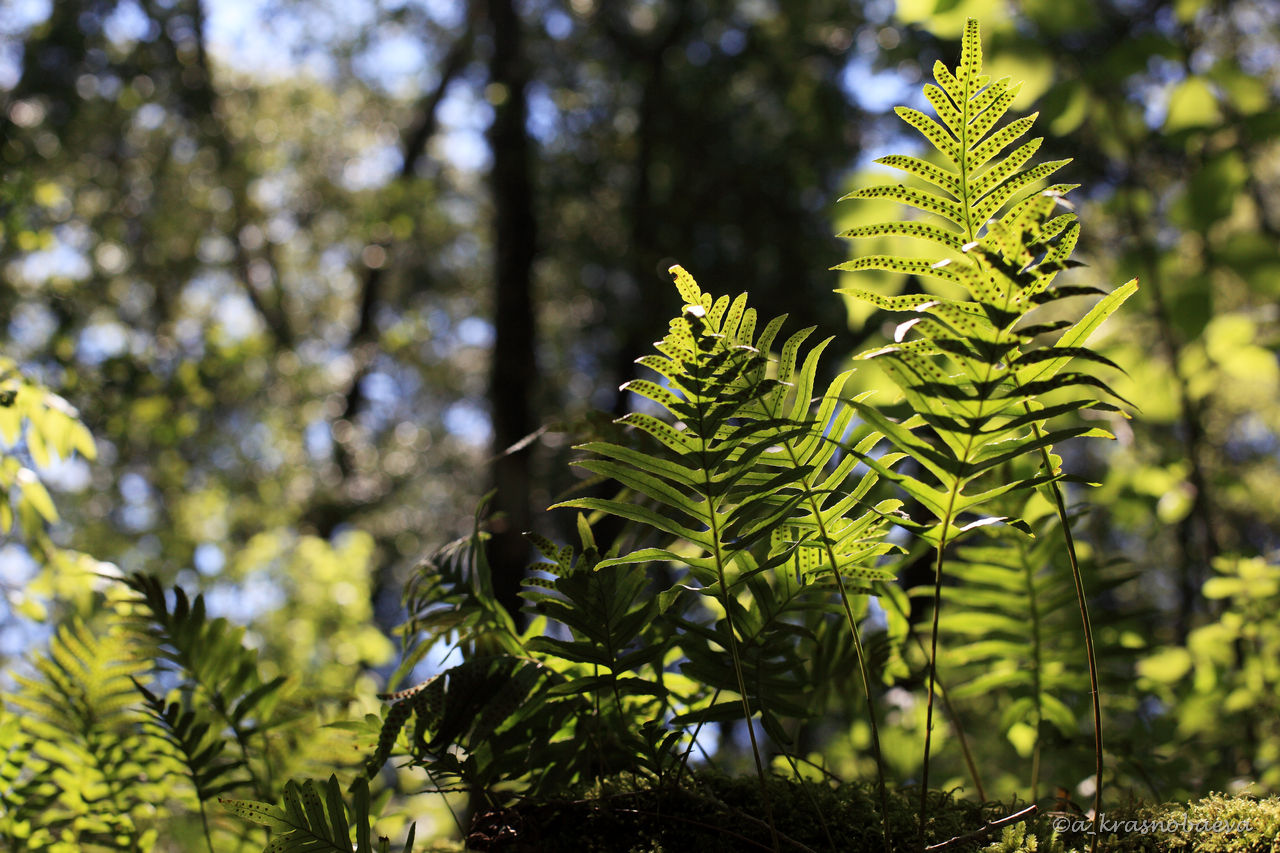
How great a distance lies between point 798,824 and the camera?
0.93m

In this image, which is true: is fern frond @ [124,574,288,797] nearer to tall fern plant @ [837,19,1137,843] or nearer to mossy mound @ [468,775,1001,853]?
mossy mound @ [468,775,1001,853]

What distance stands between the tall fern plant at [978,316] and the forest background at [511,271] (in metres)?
0.36

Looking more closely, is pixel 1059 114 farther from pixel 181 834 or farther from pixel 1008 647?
pixel 181 834

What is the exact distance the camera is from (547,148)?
9.12 m

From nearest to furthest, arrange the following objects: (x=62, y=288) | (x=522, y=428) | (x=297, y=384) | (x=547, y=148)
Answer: (x=62, y=288) → (x=522, y=428) → (x=297, y=384) → (x=547, y=148)

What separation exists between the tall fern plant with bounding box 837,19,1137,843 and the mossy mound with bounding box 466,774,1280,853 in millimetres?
148

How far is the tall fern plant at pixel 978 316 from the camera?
68 centimetres

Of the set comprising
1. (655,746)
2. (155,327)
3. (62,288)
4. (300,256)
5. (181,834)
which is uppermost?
(300,256)

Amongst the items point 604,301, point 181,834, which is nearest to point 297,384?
point 604,301

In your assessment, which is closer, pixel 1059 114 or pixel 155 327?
pixel 1059 114

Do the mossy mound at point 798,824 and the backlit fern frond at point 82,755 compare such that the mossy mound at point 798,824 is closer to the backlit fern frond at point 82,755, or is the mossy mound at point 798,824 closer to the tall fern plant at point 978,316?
the tall fern plant at point 978,316

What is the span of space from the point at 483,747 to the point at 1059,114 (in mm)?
1154

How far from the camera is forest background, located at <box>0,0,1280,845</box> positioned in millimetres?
1560

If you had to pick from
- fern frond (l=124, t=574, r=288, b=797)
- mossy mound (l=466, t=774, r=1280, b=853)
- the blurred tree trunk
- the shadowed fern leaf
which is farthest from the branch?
the blurred tree trunk
